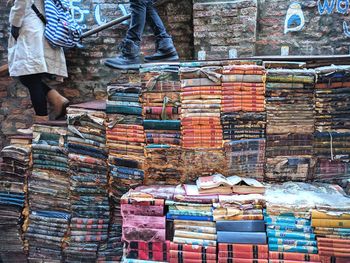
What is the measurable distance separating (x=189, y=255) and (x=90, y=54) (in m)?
2.45

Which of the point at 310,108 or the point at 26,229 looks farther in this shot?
the point at 26,229

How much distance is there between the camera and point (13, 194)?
3.39 metres

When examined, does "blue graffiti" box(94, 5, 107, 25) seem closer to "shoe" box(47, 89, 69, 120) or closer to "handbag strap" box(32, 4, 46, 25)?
"handbag strap" box(32, 4, 46, 25)

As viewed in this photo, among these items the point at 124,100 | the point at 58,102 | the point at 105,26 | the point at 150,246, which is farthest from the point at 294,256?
the point at 105,26

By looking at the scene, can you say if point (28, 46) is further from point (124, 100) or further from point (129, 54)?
point (124, 100)

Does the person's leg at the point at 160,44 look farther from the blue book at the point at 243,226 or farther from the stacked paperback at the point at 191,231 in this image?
the blue book at the point at 243,226

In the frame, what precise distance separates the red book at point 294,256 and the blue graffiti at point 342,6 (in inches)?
95.9

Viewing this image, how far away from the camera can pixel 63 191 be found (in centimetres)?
331

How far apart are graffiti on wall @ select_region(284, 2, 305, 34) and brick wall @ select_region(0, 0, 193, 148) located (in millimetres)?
991

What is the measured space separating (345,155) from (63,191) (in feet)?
7.89

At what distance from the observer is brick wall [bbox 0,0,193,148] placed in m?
3.85

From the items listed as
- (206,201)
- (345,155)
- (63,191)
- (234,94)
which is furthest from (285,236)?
(63,191)

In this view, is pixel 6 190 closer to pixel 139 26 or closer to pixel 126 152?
pixel 126 152

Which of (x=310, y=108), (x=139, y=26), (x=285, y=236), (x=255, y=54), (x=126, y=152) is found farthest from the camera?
(x=255, y=54)
